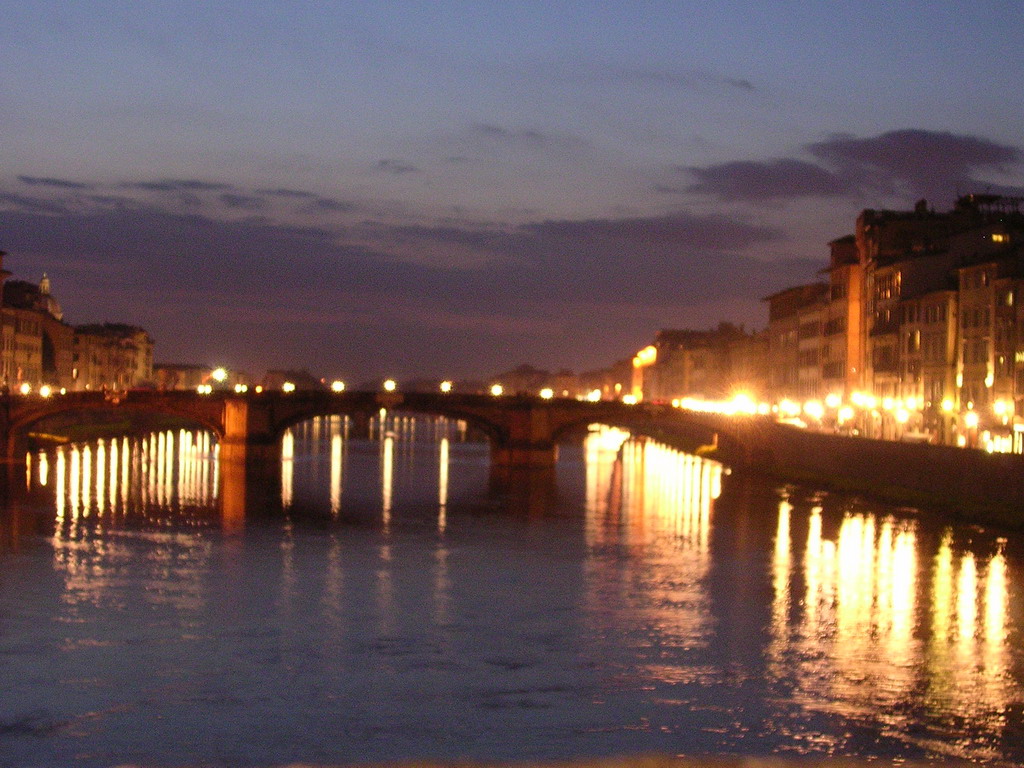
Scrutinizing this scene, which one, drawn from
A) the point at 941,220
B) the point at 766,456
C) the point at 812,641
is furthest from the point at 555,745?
the point at 941,220

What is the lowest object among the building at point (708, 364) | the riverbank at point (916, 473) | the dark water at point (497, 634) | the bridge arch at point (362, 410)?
the dark water at point (497, 634)

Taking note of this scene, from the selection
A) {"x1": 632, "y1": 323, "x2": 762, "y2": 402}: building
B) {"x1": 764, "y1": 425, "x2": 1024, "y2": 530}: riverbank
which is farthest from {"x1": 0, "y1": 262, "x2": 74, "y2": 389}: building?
{"x1": 632, "y1": 323, "x2": 762, "y2": 402}: building

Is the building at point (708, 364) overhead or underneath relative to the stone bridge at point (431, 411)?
overhead

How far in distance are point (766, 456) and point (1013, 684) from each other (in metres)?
55.0

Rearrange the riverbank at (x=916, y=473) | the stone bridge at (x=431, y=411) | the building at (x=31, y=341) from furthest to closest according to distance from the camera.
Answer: the building at (x=31, y=341), the stone bridge at (x=431, y=411), the riverbank at (x=916, y=473)

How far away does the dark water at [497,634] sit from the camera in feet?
66.4

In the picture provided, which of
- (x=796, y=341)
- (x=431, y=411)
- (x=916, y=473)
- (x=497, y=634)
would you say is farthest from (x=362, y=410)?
(x=497, y=634)

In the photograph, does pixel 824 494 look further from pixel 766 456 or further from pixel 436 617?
pixel 436 617

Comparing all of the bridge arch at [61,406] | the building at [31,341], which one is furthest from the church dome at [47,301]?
the bridge arch at [61,406]

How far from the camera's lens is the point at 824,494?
2450 inches

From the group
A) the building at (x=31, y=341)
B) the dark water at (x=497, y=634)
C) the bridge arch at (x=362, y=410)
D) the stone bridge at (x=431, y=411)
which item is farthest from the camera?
the building at (x=31, y=341)

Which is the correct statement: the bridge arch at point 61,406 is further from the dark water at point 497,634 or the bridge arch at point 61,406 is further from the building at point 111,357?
the building at point 111,357

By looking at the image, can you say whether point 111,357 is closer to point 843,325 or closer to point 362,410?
point 362,410

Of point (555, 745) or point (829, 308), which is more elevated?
point (829, 308)
